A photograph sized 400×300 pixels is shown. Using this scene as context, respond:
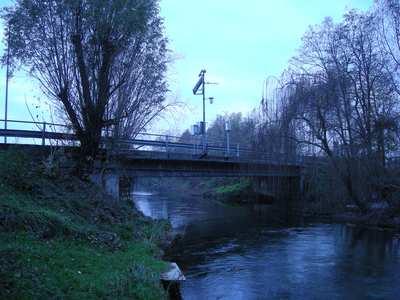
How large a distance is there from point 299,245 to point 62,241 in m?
13.3

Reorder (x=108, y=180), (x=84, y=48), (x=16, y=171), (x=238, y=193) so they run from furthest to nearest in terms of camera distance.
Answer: (x=238, y=193), (x=108, y=180), (x=84, y=48), (x=16, y=171)

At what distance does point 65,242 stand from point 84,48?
11.4 m

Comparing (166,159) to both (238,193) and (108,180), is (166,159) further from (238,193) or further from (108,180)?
(238,193)

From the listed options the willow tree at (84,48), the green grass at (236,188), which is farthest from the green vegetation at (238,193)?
the willow tree at (84,48)

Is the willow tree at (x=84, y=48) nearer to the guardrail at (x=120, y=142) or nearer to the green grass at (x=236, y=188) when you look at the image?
the guardrail at (x=120, y=142)

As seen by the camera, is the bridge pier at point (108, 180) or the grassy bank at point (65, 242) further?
the bridge pier at point (108, 180)

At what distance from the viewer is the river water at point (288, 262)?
12617 millimetres

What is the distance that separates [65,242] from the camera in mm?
10875

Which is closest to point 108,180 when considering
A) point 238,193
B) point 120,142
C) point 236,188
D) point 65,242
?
point 120,142

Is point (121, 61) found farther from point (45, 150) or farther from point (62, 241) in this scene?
point (62, 241)

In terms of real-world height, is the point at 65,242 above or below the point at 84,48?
below

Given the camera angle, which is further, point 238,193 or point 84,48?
point 238,193

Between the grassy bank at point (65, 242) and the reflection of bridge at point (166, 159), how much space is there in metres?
4.01

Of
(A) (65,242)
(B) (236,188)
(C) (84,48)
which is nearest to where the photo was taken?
(A) (65,242)
